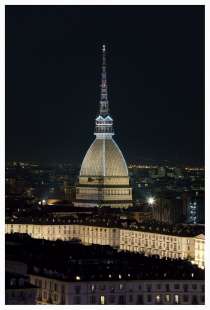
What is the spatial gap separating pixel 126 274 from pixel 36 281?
1951 mm

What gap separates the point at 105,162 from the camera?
284 feet

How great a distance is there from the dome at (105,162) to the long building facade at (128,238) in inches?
662

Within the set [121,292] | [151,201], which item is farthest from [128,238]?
[121,292]

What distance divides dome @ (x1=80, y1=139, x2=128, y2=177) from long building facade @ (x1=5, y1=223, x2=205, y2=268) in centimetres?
1681

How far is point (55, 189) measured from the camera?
110m

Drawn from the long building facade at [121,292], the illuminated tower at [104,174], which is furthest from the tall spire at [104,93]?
the long building facade at [121,292]

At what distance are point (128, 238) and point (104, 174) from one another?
2195 centimetres

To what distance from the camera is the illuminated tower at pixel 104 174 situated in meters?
85.2

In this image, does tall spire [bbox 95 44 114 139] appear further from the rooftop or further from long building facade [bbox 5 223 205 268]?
long building facade [bbox 5 223 205 268]

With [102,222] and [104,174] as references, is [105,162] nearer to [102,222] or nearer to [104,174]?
[104,174]

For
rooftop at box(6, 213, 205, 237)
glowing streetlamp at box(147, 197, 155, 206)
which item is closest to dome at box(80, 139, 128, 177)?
glowing streetlamp at box(147, 197, 155, 206)
